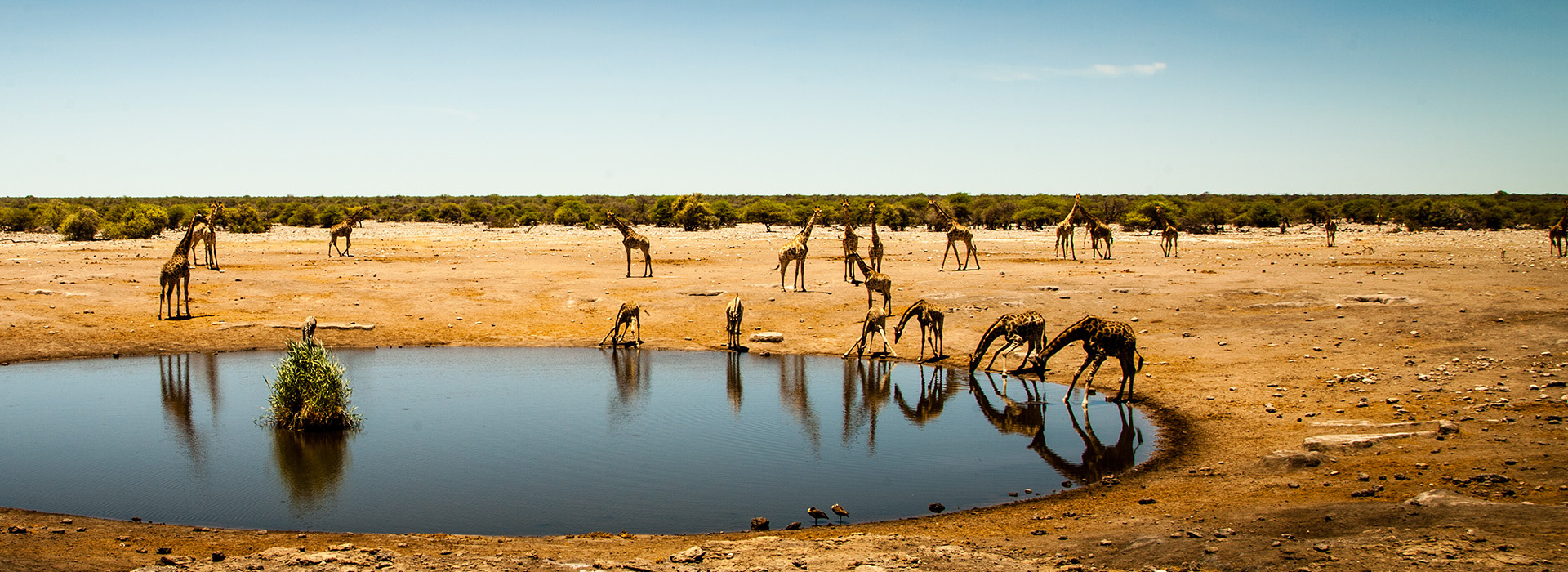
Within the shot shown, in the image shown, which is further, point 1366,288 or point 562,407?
point 1366,288

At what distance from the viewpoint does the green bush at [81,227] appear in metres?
43.2

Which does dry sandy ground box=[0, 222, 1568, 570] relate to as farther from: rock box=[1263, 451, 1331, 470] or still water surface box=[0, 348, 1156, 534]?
still water surface box=[0, 348, 1156, 534]

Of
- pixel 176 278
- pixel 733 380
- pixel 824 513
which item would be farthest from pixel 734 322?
pixel 176 278

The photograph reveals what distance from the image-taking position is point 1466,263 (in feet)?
99.3

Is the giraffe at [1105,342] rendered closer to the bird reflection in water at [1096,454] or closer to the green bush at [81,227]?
the bird reflection in water at [1096,454]

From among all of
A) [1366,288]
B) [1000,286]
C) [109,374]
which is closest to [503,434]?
[109,374]

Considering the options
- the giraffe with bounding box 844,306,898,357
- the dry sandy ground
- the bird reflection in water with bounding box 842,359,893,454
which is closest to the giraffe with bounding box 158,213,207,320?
the dry sandy ground

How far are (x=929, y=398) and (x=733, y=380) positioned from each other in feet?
11.9

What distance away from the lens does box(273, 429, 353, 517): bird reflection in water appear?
417 inches

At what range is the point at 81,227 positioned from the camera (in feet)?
142

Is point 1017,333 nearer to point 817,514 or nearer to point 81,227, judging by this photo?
point 817,514

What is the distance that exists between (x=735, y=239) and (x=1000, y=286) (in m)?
23.3

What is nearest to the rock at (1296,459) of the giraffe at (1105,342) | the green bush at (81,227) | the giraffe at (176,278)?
the giraffe at (1105,342)

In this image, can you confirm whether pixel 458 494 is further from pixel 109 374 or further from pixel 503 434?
pixel 109 374
